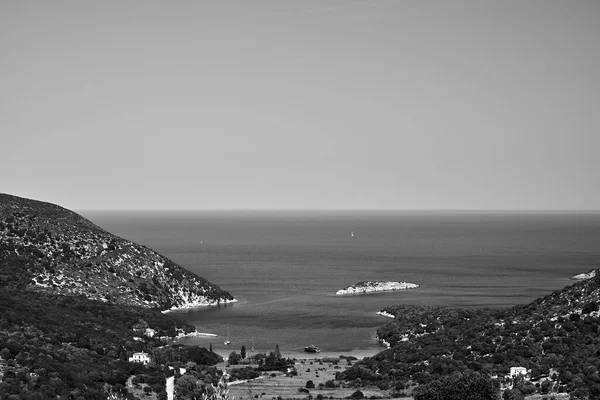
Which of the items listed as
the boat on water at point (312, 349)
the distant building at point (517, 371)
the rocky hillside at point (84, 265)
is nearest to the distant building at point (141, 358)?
the boat on water at point (312, 349)

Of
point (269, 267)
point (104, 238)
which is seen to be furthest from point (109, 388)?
point (269, 267)

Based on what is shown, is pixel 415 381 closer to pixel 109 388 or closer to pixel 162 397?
pixel 162 397

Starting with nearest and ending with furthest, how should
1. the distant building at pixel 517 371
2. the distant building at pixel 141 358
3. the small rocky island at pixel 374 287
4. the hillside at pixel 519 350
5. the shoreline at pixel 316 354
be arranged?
the hillside at pixel 519 350
the distant building at pixel 517 371
the distant building at pixel 141 358
the shoreline at pixel 316 354
the small rocky island at pixel 374 287

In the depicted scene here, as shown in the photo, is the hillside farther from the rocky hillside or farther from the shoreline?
the rocky hillside

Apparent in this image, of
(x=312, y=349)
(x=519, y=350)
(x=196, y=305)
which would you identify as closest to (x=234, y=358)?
(x=312, y=349)

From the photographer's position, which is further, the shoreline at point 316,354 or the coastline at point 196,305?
the coastline at point 196,305

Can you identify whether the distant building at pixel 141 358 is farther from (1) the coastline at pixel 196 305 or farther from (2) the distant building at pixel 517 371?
(1) the coastline at pixel 196 305
